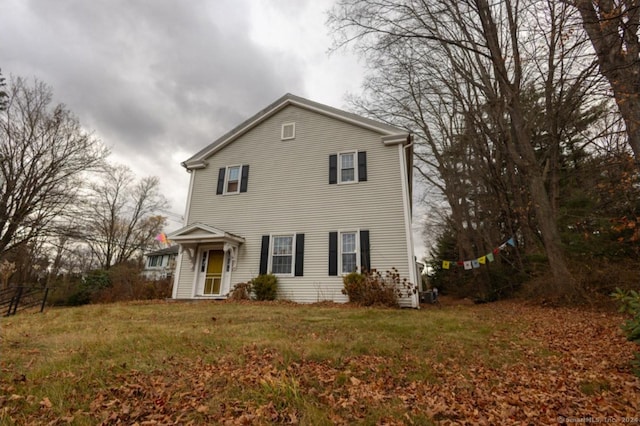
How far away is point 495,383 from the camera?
3240mm

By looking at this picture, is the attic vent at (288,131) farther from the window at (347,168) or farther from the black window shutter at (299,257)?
the black window shutter at (299,257)

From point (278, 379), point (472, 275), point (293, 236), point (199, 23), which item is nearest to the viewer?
point (278, 379)

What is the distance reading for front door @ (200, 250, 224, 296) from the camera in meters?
11.6

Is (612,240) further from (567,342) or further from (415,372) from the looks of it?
(415,372)

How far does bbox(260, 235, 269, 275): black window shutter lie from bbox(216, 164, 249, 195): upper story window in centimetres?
248

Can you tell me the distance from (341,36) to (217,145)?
6.96 m

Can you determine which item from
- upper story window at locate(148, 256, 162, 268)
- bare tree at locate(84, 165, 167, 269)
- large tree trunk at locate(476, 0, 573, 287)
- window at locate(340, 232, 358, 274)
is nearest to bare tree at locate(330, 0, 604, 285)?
large tree trunk at locate(476, 0, 573, 287)

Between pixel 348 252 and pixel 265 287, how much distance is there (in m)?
3.24

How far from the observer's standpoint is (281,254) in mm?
11211

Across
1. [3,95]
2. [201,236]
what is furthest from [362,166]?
[3,95]

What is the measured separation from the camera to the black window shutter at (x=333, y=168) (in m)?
11.4

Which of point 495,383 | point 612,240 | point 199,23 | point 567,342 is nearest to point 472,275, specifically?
point 612,240

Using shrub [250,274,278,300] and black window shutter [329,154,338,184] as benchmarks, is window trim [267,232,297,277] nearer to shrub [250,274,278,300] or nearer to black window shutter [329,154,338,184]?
shrub [250,274,278,300]

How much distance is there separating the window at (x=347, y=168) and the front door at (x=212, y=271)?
5848 millimetres
